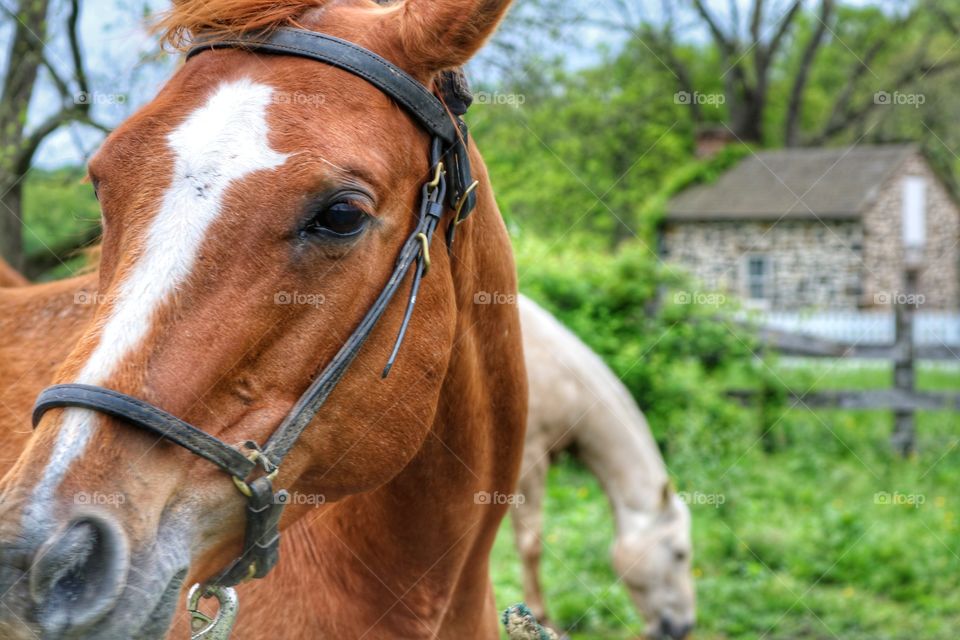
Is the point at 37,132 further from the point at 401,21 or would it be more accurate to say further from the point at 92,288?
the point at 401,21

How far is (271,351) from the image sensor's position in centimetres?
160

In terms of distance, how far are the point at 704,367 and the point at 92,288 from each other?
26.9 ft

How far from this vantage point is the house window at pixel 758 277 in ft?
83.5

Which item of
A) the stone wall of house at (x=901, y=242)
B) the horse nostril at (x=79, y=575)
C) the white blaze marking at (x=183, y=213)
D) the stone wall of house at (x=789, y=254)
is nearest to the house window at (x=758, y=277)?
the stone wall of house at (x=789, y=254)

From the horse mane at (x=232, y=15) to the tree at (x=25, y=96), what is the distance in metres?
3.66

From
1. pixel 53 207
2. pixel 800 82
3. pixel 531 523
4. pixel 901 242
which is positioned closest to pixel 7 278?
pixel 53 207

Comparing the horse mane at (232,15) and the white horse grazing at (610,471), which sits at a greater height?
the horse mane at (232,15)

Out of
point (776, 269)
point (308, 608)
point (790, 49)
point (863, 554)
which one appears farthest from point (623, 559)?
point (790, 49)

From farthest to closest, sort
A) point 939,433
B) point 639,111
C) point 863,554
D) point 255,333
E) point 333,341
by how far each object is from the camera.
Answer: point 639,111 → point 939,433 → point 863,554 → point 333,341 → point 255,333

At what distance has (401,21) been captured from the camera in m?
1.85

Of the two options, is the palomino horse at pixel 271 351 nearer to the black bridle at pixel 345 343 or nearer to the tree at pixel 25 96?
the black bridle at pixel 345 343

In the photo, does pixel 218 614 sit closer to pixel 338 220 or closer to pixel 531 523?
pixel 338 220

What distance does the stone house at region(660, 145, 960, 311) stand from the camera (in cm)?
2433

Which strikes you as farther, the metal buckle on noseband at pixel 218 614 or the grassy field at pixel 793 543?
the grassy field at pixel 793 543
